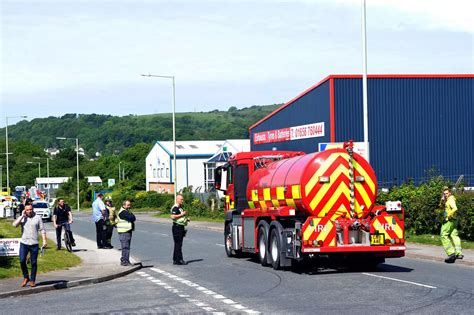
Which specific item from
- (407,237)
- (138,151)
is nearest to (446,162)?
(407,237)

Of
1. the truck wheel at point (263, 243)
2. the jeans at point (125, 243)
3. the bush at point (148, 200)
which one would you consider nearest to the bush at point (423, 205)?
the truck wheel at point (263, 243)

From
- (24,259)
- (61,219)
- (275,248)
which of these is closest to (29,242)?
(24,259)

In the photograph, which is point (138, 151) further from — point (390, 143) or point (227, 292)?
point (227, 292)

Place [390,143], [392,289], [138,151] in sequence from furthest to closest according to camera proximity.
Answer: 1. [138,151]
2. [390,143]
3. [392,289]

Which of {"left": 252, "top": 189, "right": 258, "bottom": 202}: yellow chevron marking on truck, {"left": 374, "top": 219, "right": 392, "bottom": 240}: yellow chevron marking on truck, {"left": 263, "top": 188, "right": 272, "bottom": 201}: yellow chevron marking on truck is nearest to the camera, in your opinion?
{"left": 374, "top": 219, "right": 392, "bottom": 240}: yellow chevron marking on truck

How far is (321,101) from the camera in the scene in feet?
157

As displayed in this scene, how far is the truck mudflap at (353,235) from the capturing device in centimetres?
1952

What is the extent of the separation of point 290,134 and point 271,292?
37195 mm

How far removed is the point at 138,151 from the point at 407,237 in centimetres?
13028

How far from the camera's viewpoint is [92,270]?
2186 cm

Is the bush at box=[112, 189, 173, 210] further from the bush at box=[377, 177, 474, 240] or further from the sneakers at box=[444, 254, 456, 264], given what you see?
the sneakers at box=[444, 254, 456, 264]

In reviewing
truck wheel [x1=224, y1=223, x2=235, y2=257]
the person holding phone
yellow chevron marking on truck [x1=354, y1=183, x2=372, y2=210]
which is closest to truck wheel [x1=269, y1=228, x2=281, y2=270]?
yellow chevron marking on truck [x1=354, y1=183, x2=372, y2=210]

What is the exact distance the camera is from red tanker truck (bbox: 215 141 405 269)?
1967 centimetres

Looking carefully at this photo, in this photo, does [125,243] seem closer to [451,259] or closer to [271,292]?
[271,292]
